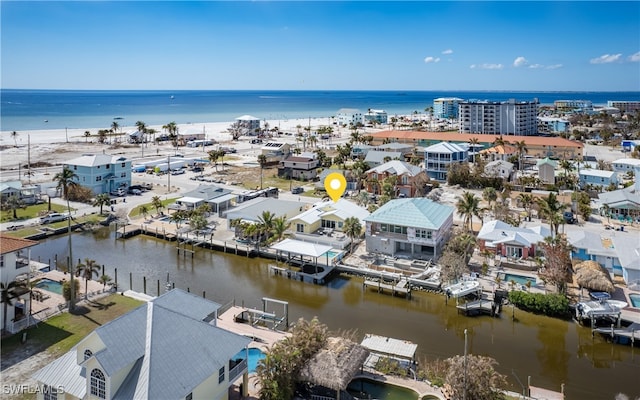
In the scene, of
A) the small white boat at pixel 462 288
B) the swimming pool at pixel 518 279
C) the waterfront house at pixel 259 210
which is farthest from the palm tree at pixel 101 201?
the swimming pool at pixel 518 279

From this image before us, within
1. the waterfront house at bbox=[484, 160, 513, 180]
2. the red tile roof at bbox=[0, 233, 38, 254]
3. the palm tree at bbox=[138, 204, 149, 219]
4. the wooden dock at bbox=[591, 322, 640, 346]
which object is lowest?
the wooden dock at bbox=[591, 322, 640, 346]

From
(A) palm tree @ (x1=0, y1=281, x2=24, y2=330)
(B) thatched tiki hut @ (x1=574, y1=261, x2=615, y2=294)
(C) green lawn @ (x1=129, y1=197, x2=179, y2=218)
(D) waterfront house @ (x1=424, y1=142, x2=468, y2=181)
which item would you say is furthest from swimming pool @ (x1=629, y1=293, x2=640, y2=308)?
(C) green lawn @ (x1=129, y1=197, x2=179, y2=218)

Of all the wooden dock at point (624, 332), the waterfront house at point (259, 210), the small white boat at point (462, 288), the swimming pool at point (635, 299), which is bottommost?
the wooden dock at point (624, 332)

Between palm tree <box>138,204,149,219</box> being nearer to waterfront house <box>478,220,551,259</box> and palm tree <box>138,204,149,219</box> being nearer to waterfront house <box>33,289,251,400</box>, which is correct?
waterfront house <box>478,220,551,259</box>

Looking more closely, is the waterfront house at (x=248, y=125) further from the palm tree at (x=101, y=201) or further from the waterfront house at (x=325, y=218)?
the waterfront house at (x=325, y=218)

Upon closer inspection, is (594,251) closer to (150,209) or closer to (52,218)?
(150,209)

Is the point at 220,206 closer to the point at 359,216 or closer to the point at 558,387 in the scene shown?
the point at 359,216

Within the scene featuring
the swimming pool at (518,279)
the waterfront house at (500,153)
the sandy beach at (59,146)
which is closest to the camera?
the swimming pool at (518,279)
